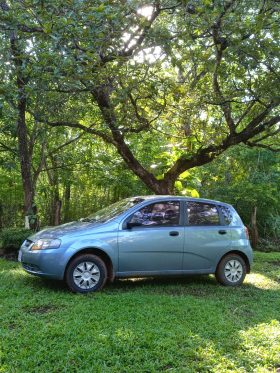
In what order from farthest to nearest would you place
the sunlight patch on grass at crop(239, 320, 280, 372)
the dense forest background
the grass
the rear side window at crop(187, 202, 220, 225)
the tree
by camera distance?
the rear side window at crop(187, 202, 220, 225), the dense forest background, the tree, the sunlight patch on grass at crop(239, 320, 280, 372), the grass

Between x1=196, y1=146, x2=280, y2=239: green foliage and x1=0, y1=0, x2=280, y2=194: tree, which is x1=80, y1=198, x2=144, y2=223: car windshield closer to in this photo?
x1=0, y1=0, x2=280, y2=194: tree

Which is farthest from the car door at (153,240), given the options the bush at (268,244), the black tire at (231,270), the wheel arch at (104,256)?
the bush at (268,244)

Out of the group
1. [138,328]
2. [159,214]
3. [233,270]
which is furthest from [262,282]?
[138,328]

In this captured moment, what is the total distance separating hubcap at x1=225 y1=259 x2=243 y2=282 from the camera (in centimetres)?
770

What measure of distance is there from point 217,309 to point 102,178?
901cm

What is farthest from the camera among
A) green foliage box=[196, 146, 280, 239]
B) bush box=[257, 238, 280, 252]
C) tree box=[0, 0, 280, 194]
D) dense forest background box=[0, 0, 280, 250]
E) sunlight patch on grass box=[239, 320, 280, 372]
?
green foliage box=[196, 146, 280, 239]

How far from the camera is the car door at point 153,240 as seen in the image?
6863 millimetres

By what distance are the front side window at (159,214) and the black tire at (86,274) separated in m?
0.94

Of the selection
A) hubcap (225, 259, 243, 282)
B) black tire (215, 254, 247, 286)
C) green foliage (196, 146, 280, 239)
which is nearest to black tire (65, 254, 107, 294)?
black tire (215, 254, 247, 286)

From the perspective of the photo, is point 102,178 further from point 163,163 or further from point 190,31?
point 190,31

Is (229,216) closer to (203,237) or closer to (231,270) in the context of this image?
(203,237)

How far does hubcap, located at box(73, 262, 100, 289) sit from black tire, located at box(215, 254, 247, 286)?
236 centimetres

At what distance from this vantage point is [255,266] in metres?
10.1

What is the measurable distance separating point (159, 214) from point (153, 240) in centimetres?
52
